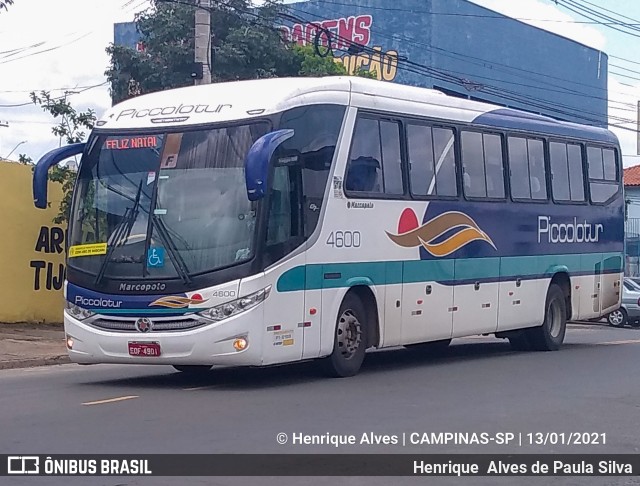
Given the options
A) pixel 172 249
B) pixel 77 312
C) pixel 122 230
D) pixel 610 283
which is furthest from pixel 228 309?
pixel 610 283

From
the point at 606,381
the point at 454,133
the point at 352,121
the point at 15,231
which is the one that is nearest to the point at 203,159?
the point at 352,121

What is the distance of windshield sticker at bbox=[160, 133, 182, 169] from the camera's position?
13.5 m

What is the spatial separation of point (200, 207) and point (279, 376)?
9.52 ft

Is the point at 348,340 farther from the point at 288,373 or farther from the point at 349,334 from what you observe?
the point at 288,373

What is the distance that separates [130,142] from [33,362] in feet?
16.1

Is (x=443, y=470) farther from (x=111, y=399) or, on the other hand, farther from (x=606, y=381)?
(x=606, y=381)

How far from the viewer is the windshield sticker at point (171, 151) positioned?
533 inches

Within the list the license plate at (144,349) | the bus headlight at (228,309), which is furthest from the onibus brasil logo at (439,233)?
the license plate at (144,349)

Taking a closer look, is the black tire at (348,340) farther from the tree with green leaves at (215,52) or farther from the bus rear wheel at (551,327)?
the tree with green leaves at (215,52)

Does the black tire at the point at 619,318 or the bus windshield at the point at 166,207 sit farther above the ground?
the bus windshield at the point at 166,207

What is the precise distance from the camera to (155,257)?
43.6 feet

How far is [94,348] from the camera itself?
531 inches

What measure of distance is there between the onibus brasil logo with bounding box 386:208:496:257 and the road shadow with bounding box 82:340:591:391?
1.81 m

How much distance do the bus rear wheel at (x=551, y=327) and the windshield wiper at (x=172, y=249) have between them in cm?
849
